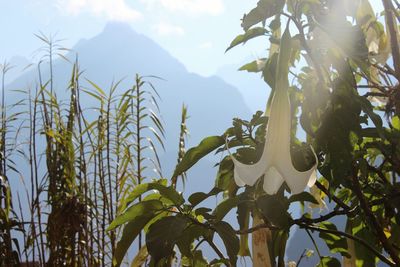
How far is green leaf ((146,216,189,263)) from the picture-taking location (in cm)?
47

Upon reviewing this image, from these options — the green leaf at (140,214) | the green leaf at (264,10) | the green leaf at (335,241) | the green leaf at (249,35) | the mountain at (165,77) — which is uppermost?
the mountain at (165,77)

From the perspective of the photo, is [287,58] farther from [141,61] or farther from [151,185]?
[141,61]

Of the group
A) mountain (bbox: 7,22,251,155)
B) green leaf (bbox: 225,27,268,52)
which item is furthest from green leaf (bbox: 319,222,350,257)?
mountain (bbox: 7,22,251,155)

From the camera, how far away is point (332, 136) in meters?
0.44

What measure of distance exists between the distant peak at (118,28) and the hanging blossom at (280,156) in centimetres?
7749

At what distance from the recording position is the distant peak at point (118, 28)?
250ft

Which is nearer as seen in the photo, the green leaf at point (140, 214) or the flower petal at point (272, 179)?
the flower petal at point (272, 179)

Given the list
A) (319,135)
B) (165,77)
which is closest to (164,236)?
(319,135)

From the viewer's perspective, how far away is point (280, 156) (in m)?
0.41

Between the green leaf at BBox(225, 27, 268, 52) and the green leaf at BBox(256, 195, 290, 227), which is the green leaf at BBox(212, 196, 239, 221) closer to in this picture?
the green leaf at BBox(256, 195, 290, 227)

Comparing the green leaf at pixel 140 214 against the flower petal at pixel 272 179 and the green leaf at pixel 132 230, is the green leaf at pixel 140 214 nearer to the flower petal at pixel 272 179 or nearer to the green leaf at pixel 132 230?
the green leaf at pixel 132 230

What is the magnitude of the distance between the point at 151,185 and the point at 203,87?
213ft

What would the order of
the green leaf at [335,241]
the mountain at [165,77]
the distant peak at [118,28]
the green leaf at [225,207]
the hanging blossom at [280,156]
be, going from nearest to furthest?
1. the hanging blossom at [280,156]
2. the green leaf at [225,207]
3. the green leaf at [335,241]
4. the mountain at [165,77]
5. the distant peak at [118,28]

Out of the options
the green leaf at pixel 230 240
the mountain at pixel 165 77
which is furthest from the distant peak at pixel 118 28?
the green leaf at pixel 230 240
